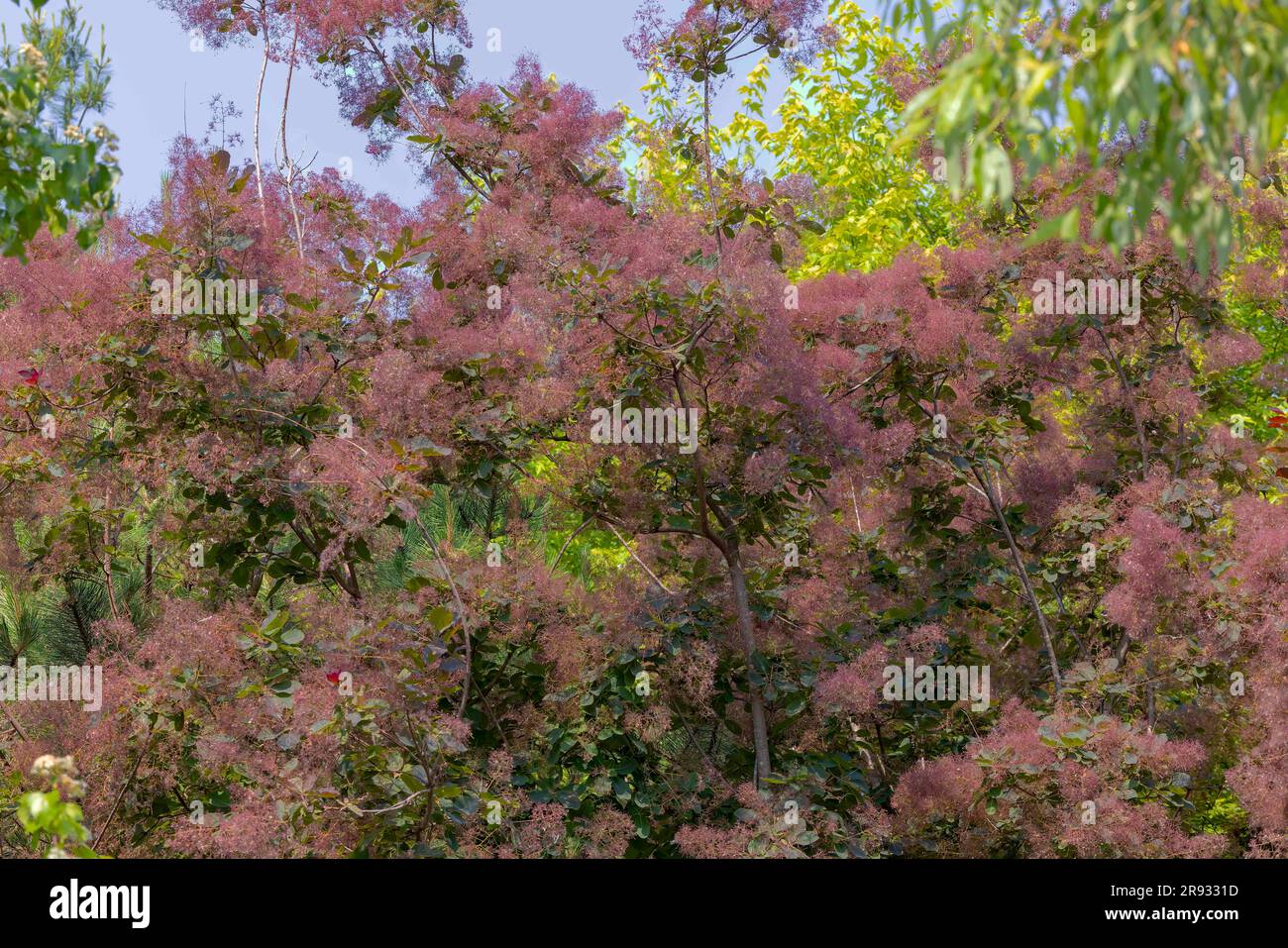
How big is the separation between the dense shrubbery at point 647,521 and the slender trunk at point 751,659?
0.02 metres

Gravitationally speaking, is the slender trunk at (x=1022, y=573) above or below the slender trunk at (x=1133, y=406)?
below

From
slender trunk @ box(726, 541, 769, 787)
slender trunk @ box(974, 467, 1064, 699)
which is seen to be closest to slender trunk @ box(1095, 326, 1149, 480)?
slender trunk @ box(974, 467, 1064, 699)

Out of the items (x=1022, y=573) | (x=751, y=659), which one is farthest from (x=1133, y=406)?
(x=751, y=659)

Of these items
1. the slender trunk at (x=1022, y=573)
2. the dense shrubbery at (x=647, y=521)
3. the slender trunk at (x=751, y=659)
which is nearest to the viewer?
the dense shrubbery at (x=647, y=521)

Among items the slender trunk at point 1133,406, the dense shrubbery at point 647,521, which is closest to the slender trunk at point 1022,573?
the dense shrubbery at point 647,521

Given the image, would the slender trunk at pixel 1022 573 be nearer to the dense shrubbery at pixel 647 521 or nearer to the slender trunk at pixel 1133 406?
the dense shrubbery at pixel 647 521

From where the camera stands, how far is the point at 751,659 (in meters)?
5.80

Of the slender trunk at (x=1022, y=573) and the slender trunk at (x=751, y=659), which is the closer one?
the slender trunk at (x=751, y=659)

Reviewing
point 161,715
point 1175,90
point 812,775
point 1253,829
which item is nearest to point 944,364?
point 812,775

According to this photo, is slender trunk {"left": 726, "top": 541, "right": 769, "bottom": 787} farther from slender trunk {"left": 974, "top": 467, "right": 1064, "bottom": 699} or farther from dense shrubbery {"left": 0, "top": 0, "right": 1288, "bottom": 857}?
slender trunk {"left": 974, "top": 467, "right": 1064, "bottom": 699}

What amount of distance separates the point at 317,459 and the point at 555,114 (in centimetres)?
268

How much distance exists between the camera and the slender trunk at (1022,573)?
6371mm

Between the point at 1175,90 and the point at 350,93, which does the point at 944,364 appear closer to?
the point at 1175,90

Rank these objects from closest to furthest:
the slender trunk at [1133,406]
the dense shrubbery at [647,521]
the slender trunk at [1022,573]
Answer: the dense shrubbery at [647,521], the slender trunk at [1022,573], the slender trunk at [1133,406]
